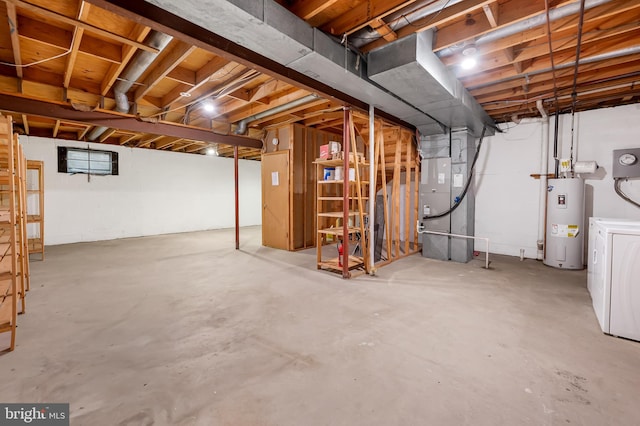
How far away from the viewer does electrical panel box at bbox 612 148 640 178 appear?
4188mm

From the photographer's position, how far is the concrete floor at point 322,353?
1.50 m

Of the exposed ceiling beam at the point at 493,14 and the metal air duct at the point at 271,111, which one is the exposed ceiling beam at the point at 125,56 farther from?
the exposed ceiling beam at the point at 493,14

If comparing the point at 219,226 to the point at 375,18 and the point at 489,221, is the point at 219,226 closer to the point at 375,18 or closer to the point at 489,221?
the point at 489,221

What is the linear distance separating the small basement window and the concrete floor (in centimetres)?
414

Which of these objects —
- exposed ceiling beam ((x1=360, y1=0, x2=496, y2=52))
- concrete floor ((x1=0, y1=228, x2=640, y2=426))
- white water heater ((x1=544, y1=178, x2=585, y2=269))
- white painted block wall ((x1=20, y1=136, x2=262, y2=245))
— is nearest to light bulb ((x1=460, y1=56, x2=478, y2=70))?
exposed ceiling beam ((x1=360, y1=0, x2=496, y2=52))

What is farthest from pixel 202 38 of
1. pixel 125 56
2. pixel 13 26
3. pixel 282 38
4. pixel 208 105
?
pixel 208 105

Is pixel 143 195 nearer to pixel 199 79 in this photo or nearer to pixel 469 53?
pixel 199 79

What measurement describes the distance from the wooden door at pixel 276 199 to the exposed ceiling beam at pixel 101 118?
3.08ft

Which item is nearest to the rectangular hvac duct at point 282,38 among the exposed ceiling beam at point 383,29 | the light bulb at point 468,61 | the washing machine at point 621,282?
the exposed ceiling beam at point 383,29

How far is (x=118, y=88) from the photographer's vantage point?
4.07 m

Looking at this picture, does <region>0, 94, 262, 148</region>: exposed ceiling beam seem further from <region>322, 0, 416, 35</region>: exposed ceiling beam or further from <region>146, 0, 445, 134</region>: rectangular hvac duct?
<region>322, 0, 416, 35</region>: exposed ceiling beam

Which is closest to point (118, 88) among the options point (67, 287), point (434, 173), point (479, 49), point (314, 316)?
point (67, 287)

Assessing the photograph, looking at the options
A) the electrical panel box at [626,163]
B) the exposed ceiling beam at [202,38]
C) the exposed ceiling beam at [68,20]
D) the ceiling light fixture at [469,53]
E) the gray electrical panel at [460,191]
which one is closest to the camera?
the exposed ceiling beam at [202,38]

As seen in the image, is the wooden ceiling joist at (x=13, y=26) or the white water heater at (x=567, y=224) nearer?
the wooden ceiling joist at (x=13, y=26)
